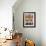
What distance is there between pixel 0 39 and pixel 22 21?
5.37 ft

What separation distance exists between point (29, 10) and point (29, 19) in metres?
0.39

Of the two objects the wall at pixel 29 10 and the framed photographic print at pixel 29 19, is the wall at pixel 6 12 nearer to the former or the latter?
the wall at pixel 29 10

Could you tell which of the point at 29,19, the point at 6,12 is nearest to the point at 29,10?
the point at 29,19

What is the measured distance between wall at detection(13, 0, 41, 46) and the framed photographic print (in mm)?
129

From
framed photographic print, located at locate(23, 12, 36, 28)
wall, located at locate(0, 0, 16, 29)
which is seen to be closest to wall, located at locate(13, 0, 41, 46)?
framed photographic print, located at locate(23, 12, 36, 28)

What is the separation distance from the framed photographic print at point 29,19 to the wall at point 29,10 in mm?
129

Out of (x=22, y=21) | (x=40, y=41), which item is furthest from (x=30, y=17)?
(x=40, y=41)

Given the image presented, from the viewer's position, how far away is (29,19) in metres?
5.33

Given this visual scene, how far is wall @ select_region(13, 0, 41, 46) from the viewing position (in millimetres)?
5309

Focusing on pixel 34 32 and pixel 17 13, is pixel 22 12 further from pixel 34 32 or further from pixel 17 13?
pixel 34 32

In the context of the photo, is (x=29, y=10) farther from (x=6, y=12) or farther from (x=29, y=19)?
(x=6, y=12)

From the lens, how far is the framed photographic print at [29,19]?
5301 mm

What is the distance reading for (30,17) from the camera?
532 centimetres

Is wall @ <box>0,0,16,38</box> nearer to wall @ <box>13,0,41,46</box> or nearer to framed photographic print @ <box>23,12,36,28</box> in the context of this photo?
wall @ <box>13,0,41,46</box>
